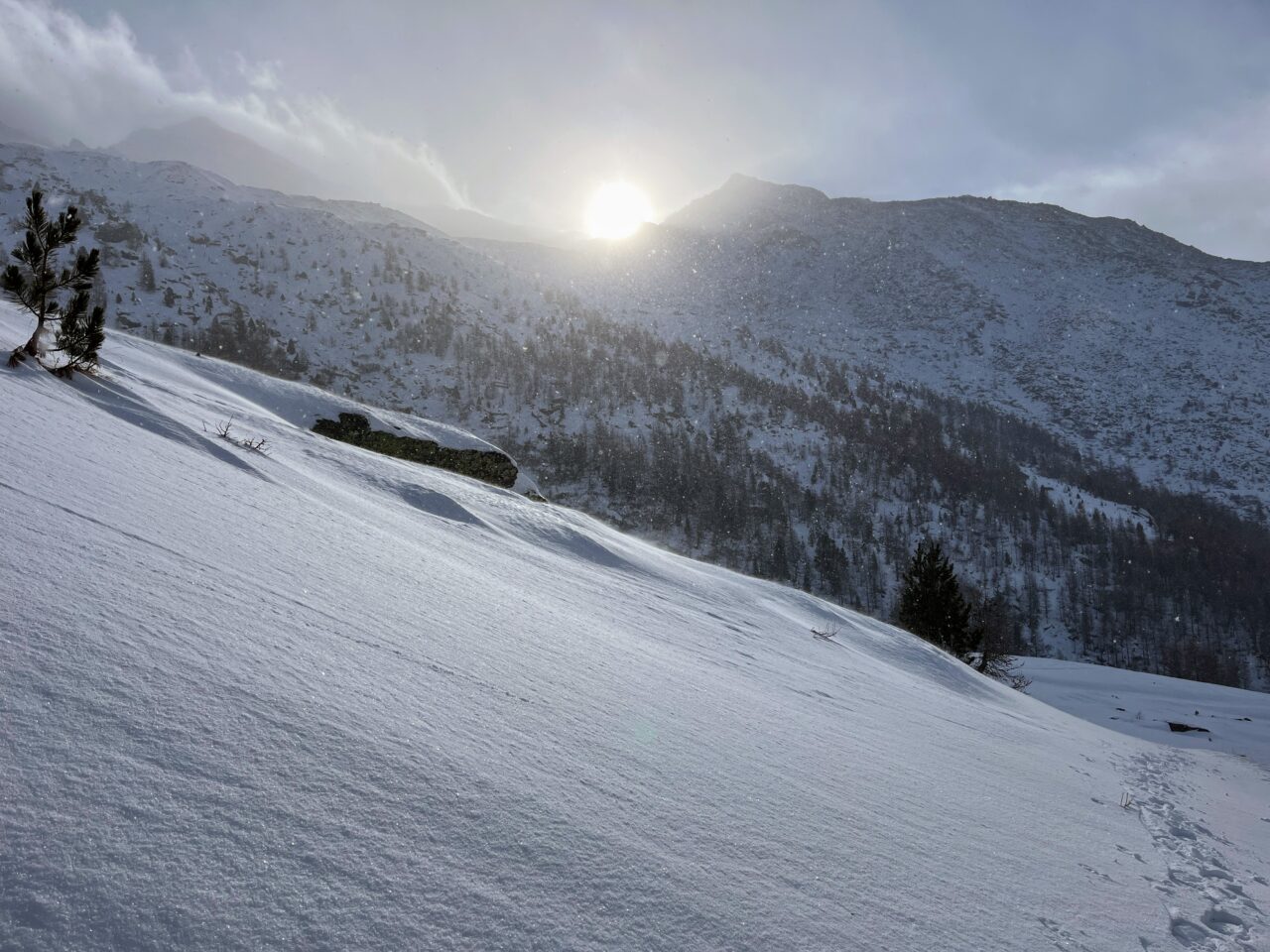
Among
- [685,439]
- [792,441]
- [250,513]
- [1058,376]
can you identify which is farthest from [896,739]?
[1058,376]

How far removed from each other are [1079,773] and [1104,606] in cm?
11932

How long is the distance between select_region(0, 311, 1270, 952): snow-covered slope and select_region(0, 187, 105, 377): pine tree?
3.68 ft

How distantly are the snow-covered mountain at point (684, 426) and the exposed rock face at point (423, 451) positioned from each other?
8352cm

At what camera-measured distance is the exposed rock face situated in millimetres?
12084

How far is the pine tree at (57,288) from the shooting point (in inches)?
229

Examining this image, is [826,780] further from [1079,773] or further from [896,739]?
[1079,773]

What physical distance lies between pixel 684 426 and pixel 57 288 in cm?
12362

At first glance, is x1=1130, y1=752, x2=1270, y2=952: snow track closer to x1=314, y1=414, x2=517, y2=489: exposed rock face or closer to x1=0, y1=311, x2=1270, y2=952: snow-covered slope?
x1=0, y1=311, x2=1270, y2=952: snow-covered slope

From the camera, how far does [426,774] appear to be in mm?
1582

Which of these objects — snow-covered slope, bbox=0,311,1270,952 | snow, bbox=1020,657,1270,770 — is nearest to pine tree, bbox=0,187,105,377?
snow-covered slope, bbox=0,311,1270,952

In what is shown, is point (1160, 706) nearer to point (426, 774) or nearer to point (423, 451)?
point (423, 451)

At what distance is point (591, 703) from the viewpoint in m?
2.56

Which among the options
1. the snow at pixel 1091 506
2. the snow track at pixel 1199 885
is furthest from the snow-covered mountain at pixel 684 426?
the snow track at pixel 1199 885

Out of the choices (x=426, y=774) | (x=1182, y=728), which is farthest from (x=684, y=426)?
(x=426, y=774)
